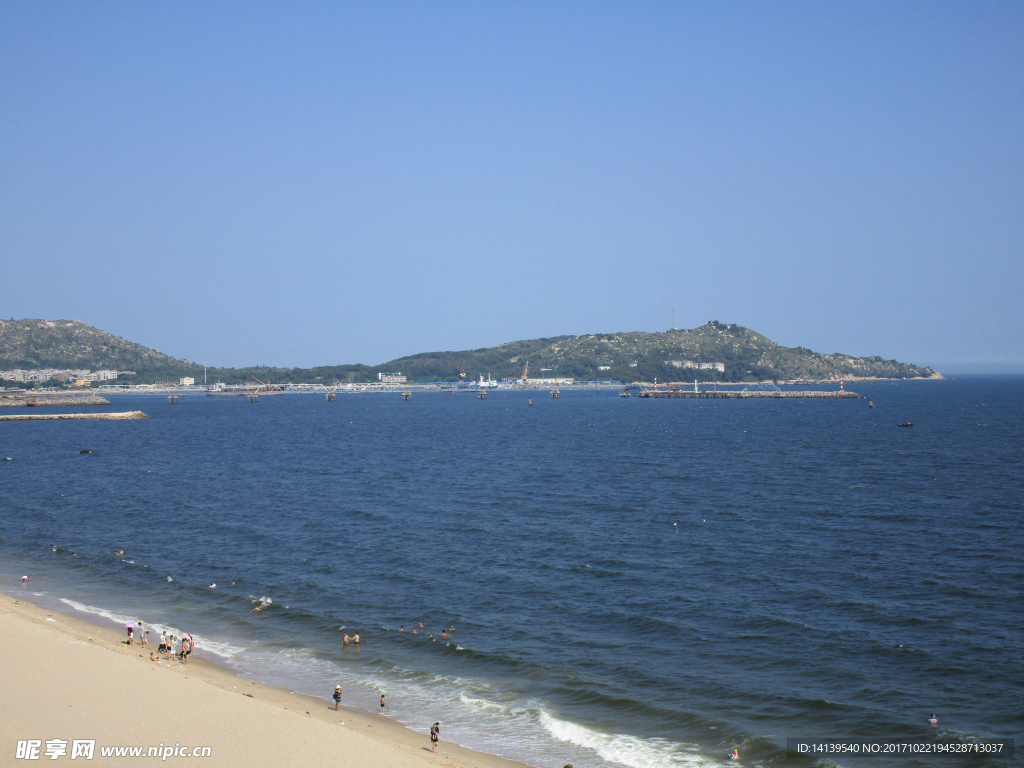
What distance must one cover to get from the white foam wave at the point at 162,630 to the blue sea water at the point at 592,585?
19cm

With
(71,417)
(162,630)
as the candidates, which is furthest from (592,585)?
(71,417)

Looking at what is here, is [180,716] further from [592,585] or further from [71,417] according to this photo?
[71,417]

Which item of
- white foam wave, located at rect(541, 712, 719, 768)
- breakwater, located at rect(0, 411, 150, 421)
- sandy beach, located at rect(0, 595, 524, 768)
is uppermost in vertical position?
breakwater, located at rect(0, 411, 150, 421)

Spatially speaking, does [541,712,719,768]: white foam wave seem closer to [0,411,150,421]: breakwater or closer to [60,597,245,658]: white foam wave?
[60,597,245,658]: white foam wave

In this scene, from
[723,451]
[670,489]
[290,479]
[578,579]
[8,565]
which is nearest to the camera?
[578,579]

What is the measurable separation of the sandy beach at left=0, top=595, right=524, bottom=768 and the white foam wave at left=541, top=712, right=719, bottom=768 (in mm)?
2313

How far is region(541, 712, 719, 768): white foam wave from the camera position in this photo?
19.4 metres

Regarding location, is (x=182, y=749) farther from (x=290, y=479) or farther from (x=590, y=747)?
(x=290, y=479)

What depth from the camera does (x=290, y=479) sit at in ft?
218

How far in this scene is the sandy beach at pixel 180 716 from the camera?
19.0 meters

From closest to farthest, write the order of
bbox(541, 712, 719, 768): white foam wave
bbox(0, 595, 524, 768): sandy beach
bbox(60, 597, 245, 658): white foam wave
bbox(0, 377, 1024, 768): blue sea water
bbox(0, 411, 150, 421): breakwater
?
bbox(0, 595, 524, 768): sandy beach < bbox(541, 712, 719, 768): white foam wave < bbox(0, 377, 1024, 768): blue sea water < bbox(60, 597, 245, 658): white foam wave < bbox(0, 411, 150, 421): breakwater

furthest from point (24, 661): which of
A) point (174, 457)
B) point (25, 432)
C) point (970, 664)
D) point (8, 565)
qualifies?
point (25, 432)

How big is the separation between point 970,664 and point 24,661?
1203 inches

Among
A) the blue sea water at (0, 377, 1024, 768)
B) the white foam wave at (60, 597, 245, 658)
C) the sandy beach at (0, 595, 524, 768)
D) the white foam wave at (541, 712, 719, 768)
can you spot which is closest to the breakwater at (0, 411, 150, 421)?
the blue sea water at (0, 377, 1024, 768)
